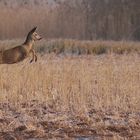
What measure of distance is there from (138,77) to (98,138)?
174 inches

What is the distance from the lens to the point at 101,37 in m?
20.8

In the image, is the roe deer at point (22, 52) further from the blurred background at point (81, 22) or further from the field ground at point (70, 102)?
the blurred background at point (81, 22)

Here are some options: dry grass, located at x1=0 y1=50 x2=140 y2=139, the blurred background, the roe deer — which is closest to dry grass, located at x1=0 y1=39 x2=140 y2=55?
the blurred background

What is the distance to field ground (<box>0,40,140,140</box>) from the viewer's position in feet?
24.7

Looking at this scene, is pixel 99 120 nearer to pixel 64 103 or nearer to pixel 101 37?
pixel 64 103

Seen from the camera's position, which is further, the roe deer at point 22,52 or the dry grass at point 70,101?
the roe deer at point 22,52

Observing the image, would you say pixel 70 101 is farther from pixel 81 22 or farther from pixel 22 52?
pixel 81 22

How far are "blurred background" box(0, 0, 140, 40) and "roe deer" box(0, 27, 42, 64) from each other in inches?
386

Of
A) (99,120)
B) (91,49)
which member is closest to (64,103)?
(99,120)

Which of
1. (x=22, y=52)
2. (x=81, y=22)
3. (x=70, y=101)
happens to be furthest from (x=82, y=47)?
(x=70, y=101)

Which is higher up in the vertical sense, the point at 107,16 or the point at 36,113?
the point at 107,16

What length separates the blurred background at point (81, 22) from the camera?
2017cm

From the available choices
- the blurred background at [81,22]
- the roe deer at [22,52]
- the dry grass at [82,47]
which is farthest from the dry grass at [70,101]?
the blurred background at [81,22]

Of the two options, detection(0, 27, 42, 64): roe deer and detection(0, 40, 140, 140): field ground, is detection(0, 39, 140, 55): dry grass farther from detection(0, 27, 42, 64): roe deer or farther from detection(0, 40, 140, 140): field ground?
detection(0, 27, 42, 64): roe deer
